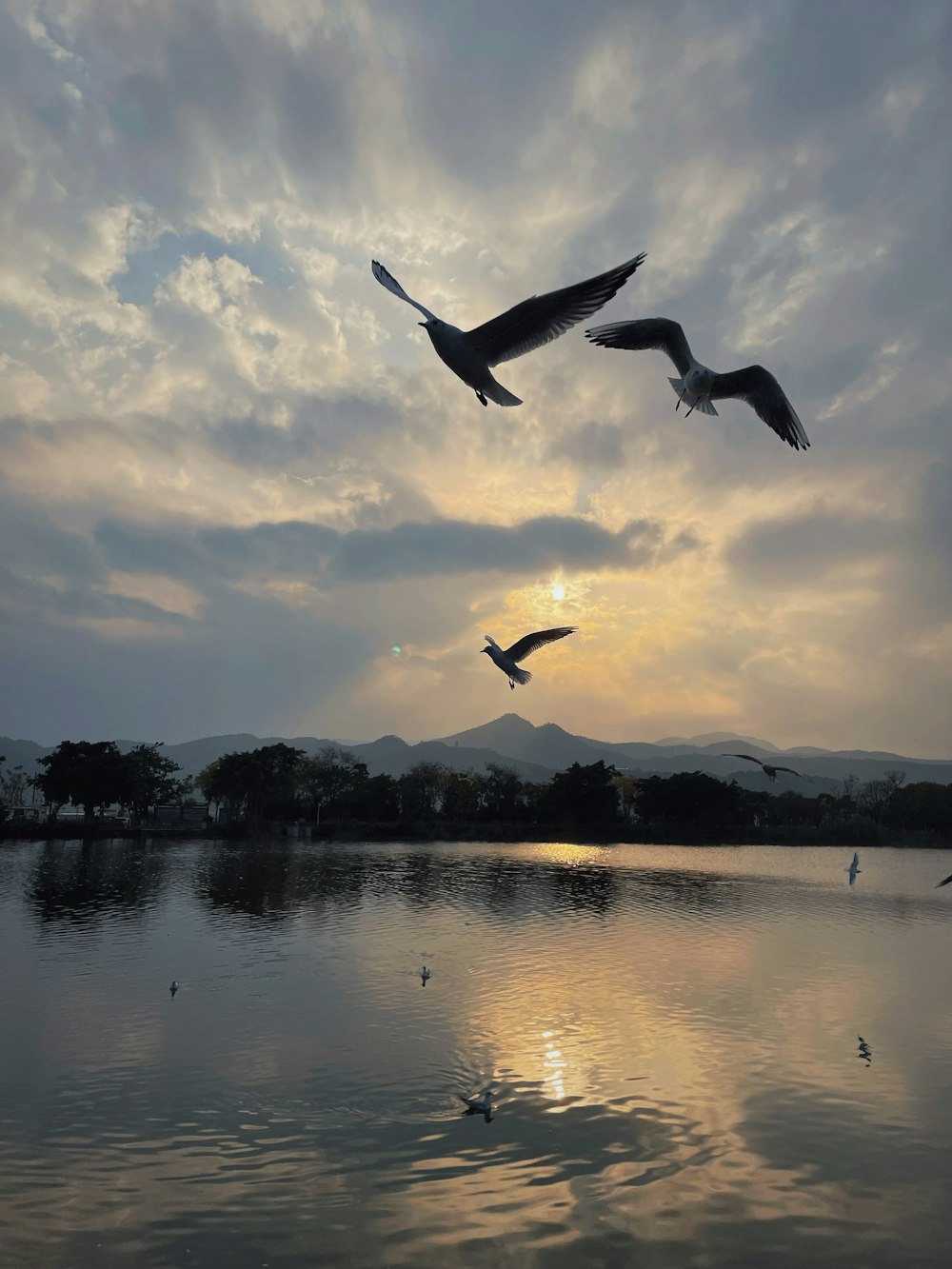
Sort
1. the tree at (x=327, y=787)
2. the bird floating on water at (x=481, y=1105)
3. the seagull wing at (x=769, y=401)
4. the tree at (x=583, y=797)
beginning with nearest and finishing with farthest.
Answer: the seagull wing at (x=769, y=401)
the bird floating on water at (x=481, y=1105)
the tree at (x=583, y=797)
the tree at (x=327, y=787)

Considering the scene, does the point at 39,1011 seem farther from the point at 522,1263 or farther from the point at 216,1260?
the point at 522,1263

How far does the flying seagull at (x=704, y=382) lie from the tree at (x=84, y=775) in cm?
8210

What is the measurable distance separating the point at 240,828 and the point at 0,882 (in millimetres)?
42608

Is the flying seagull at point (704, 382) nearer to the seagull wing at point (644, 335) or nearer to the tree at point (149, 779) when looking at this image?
the seagull wing at point (644, 335)

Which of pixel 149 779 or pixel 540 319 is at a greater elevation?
pixel 540 319

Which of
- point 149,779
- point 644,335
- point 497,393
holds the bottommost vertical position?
point 149,779

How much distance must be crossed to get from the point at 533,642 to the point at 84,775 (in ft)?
253

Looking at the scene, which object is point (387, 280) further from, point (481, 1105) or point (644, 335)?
point (481, 1105)

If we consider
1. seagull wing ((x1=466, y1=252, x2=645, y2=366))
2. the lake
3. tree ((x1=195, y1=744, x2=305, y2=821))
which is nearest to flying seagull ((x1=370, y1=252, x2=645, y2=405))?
seagull wing ((x1=466, y1=252, x2=645, y2=366))

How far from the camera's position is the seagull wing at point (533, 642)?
14000 mm

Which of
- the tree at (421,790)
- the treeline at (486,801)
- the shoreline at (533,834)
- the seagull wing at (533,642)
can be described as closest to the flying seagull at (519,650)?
the seagull wing at (533,642)

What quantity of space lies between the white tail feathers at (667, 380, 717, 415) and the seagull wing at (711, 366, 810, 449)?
0.31 meters

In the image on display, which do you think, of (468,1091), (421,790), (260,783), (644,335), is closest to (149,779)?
(260,783)

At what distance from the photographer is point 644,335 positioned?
29.8 ft
